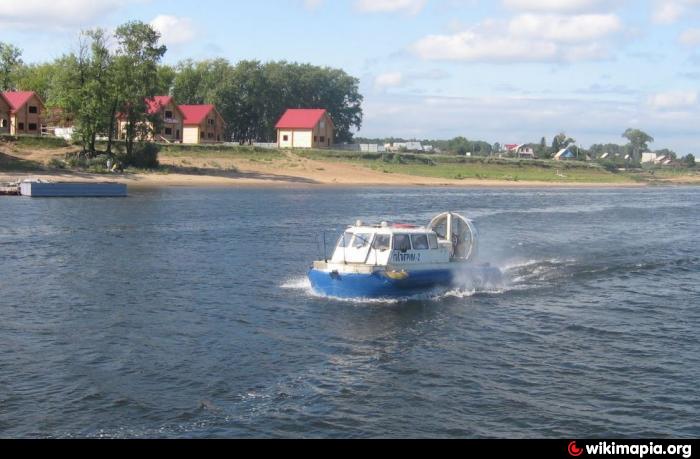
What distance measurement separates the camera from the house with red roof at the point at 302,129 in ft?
435

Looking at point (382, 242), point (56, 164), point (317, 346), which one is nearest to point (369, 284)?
point (382, 242)

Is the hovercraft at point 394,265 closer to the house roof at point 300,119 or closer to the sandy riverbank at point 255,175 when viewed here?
the sandy riverbank at point 255,175

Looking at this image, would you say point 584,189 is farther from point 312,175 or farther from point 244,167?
point 244,167

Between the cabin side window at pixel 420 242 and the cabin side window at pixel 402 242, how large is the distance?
0.28 m

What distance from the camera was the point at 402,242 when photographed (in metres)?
31.2

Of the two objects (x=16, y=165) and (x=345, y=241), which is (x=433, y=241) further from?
(x=16, y=165)

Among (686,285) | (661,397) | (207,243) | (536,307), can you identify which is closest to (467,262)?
(536,307)

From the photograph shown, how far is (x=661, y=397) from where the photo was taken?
19531 mm

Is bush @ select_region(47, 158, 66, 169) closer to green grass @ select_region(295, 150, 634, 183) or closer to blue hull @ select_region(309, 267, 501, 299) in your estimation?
green grass @ select_region(295, 150, 634, 183)

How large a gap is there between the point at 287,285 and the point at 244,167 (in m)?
73.6

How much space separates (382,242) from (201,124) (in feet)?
337

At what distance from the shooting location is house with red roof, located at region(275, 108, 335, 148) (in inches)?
5217

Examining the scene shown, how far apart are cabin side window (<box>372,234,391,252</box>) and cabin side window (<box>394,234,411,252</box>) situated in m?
0.28
